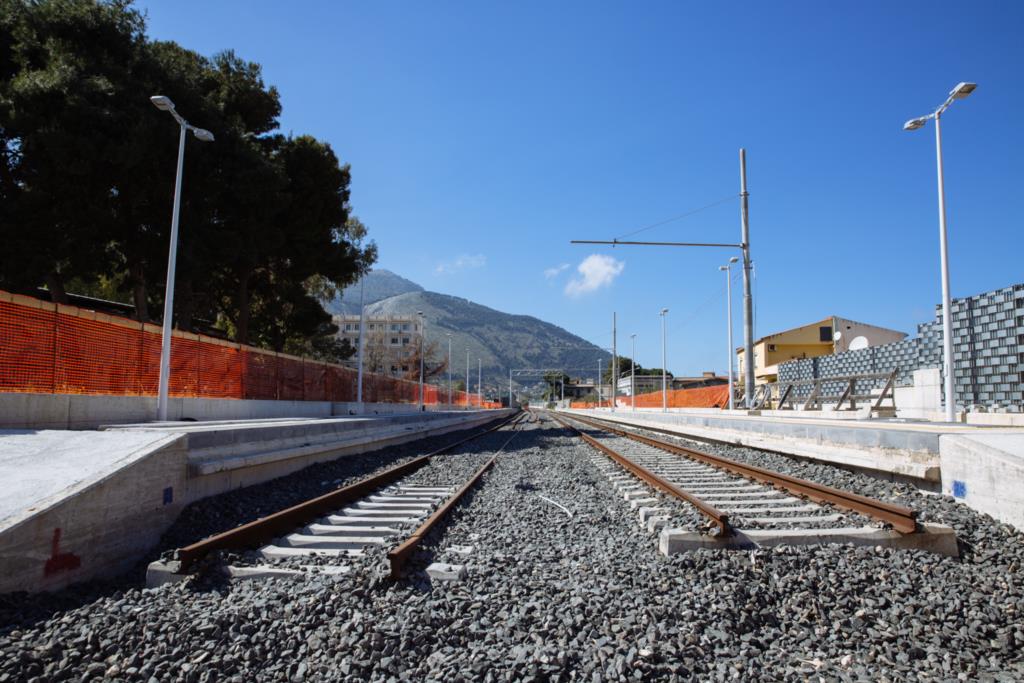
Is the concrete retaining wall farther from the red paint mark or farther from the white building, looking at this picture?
the white building

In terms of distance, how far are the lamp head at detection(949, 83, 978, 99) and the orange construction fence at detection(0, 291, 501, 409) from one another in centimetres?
1948

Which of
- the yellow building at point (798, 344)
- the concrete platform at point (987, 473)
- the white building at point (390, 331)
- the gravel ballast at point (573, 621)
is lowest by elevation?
the gravel ballast at point (573, 621)

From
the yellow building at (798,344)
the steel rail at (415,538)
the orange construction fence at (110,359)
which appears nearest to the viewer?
the steel rail at (415,538)

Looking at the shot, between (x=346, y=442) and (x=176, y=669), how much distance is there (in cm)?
1012

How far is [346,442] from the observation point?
13.5 meters

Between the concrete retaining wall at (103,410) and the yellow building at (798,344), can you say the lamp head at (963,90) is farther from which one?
the yellow building at (798,344)

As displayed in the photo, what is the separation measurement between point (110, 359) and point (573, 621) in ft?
43.4

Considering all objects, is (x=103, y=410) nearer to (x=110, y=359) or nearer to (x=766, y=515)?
(x=110, y=359)

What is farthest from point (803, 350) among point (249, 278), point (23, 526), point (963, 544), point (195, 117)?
point (23, 526)

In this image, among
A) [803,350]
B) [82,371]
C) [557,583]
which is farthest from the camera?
[803,350]

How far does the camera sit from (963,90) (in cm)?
1345

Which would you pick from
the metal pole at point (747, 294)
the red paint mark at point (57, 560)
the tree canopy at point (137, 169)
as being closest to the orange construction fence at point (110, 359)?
the tree canopy at point (137, 169)

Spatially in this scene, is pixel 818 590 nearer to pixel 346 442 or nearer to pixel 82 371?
pixel 346 442

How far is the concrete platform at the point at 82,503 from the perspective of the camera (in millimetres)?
4684
